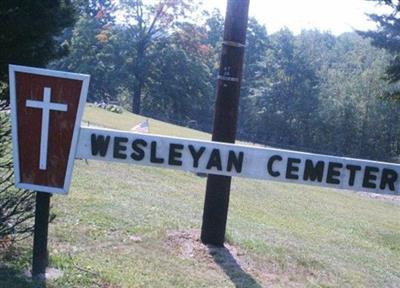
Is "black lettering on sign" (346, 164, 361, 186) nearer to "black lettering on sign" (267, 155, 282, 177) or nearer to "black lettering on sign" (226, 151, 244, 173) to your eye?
"black lettering on sign" (267, 155, 282, 177)

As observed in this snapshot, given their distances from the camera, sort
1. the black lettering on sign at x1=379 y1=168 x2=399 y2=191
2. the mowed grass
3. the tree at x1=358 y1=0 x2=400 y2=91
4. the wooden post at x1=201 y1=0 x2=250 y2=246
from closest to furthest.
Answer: the black lettering on sign at x1=379 y1=168 x2=399 y2=191
the mowed grass
the wooden post at x1=201 y1=0 x2=250 y2=246
the tree at x1=358 y1=0 x2=400 y2=91

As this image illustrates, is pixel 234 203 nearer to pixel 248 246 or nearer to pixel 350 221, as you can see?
pixel 350 221

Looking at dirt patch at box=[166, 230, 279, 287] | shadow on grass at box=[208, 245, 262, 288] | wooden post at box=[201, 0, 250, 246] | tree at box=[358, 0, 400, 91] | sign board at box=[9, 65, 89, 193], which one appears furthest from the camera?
tree at box=[358, 0, 400, 91]

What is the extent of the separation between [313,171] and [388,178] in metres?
0.57

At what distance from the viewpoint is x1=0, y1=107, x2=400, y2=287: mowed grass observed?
15.9 feet

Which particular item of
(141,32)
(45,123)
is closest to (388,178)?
(45,123)

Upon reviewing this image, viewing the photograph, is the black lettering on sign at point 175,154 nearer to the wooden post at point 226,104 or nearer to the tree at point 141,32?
the wooden post at point 226,104

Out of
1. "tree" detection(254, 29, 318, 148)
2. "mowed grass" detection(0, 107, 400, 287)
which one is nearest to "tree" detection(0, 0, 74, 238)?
"mowed grass" detection(0, 107, 400, 287)

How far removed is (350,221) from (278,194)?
2.54 meters

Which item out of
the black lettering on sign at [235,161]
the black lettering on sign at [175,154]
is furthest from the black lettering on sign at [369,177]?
the black lettering on sign at [175,154]

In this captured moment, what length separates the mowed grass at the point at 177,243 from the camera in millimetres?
4844

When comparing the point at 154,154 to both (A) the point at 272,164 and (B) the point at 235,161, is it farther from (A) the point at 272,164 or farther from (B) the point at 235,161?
(A) the point at 272,164

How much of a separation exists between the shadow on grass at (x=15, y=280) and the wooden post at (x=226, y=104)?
222 centimetres

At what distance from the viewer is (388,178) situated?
4.16 meters
